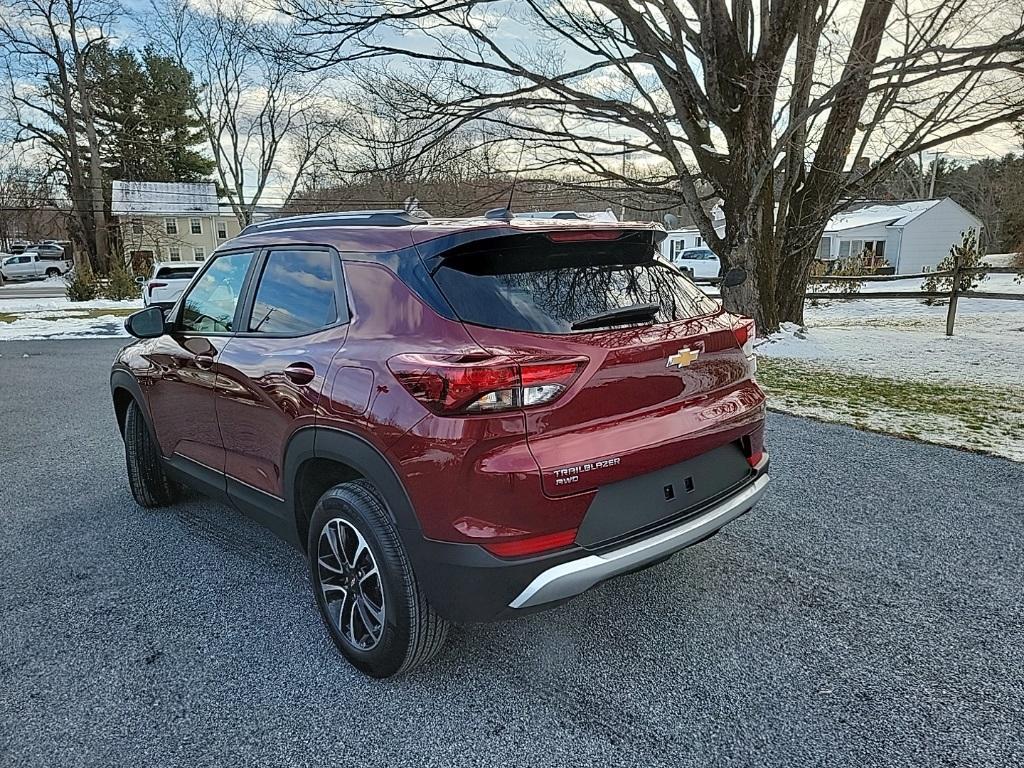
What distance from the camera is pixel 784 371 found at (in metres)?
8.88

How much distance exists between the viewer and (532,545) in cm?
210

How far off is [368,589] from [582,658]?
87cm

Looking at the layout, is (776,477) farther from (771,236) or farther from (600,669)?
(771,236)

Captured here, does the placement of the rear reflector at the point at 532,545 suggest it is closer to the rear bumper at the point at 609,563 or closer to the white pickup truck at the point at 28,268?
the rear bumper at the point at 609,563

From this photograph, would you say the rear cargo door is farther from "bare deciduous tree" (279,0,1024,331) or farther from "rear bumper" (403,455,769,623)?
"bare deciduous tree" (279,0,1024,331)

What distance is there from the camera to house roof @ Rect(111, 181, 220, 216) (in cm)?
4038

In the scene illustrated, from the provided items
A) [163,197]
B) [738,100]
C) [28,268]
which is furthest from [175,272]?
[28,268]

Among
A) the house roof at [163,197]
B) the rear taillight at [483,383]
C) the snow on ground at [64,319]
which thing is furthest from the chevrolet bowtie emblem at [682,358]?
the house roof at [163,197]

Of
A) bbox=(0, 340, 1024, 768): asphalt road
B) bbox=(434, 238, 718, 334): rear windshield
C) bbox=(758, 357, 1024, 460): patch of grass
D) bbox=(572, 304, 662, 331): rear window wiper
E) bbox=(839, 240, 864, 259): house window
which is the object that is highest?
bbox=(839, 240, 864, 259): house window

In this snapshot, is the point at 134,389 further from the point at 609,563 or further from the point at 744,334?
the point at 744,334

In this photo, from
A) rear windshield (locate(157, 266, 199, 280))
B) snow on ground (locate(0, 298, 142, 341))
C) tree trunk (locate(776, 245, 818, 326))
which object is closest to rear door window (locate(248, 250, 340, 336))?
tree trunk (locate(776, 245, 818, 326))

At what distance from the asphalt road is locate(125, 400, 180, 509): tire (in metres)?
0.20

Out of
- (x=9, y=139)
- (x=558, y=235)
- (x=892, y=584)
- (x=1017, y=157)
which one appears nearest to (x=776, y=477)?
(x=892, y=584)

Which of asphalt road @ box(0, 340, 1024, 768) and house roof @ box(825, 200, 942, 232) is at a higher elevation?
house roof @ box(825, 200, 942, 232)
